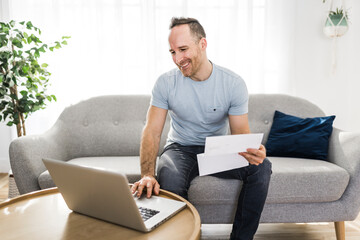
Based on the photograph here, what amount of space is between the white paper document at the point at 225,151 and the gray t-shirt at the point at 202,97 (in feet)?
1.11

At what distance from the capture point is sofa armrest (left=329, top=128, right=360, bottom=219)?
1528 millimetres

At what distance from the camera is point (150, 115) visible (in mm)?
1479

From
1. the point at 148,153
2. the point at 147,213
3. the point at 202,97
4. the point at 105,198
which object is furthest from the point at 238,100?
the point at 105,198

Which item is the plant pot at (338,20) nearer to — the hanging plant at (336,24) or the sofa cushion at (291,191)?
the hanging plant at (336,24)

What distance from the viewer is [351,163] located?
1.55 meters

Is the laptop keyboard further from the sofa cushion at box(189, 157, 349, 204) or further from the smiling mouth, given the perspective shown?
the smiling mouth

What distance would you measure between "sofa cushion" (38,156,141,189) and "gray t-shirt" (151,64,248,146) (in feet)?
1.28

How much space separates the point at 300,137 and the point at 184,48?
95 cm

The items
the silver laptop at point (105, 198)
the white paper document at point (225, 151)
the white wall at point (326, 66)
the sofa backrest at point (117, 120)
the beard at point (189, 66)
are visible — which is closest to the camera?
the silver laptop at point (105, 198)

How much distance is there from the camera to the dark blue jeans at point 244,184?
1.28m

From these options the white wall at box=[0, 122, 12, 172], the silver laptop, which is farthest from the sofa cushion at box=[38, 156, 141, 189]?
the white wall at box=[0, 122, 12, 172]

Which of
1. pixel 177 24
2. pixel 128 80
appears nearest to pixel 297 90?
pixel 128 80

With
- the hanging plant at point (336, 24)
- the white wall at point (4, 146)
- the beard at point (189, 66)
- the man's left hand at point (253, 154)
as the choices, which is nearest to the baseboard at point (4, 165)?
the white wall at point (4, 146)

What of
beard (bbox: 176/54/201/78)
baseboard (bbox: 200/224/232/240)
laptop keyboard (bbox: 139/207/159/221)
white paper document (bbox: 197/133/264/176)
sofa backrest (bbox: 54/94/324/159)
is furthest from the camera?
sofa backrest (bbox: 54/94/324/159)
